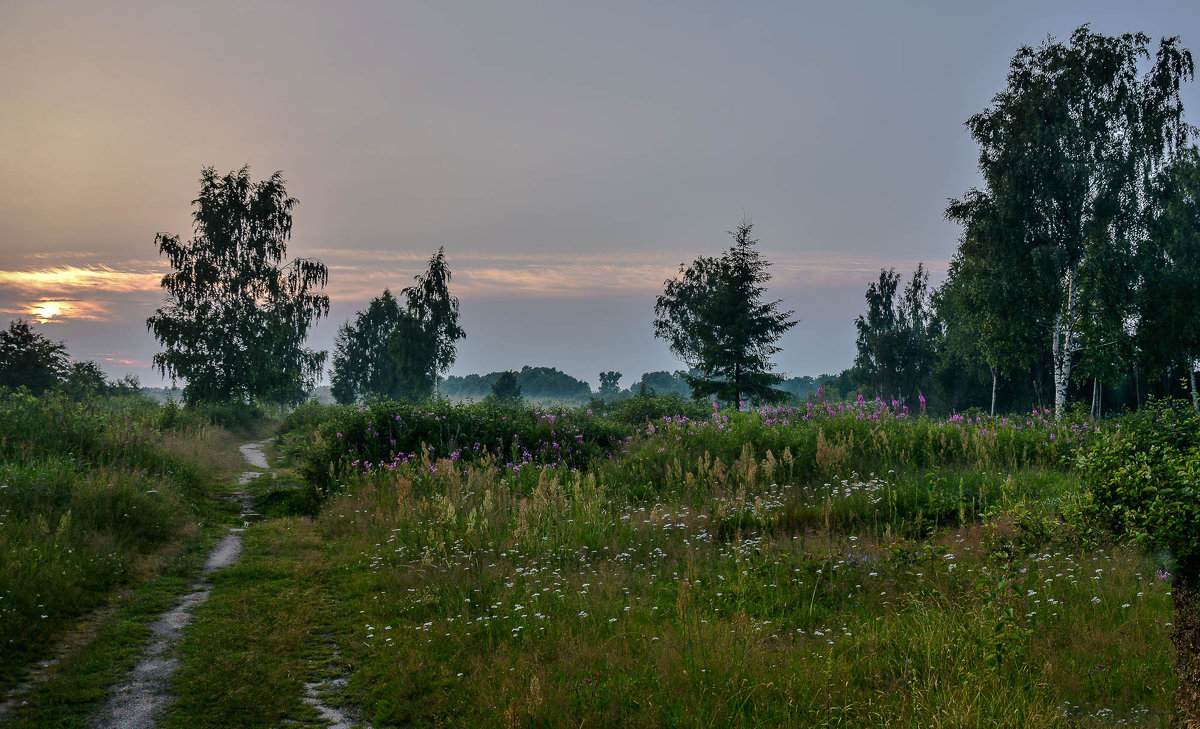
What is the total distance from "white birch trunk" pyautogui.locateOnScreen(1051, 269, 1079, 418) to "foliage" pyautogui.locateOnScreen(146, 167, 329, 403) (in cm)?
3634

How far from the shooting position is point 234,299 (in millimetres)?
35656

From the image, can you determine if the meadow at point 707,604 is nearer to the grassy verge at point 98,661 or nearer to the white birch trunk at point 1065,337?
the grassy verge at point 98,661

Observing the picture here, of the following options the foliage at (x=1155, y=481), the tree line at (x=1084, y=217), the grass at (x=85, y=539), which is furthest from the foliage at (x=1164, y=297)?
the grass at (x=85, y=539)

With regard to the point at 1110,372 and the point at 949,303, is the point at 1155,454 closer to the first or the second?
the point at 1110,372

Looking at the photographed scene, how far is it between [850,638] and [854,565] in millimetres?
1695

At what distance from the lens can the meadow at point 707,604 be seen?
4.48 meters

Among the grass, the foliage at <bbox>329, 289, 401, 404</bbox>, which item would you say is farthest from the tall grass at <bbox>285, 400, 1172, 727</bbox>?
the foliage at <bbox>329, 289, 401, 404</bbox>

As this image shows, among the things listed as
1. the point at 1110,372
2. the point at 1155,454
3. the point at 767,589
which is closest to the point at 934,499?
the point at 767,589

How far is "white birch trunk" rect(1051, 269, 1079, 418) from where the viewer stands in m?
26.6

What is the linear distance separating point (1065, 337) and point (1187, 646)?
1150 inches

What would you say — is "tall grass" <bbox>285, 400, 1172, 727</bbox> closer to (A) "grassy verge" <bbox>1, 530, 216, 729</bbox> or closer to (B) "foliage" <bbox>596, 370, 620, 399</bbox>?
(A) "grassy verge" <bbox>1, 530, 216, 729</bbox>

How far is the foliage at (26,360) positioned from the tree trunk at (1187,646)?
51982 millimetres

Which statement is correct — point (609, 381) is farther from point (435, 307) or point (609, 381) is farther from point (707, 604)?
point (707, 604)

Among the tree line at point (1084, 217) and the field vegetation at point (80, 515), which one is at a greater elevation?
the tree line at point (1084, 217)
